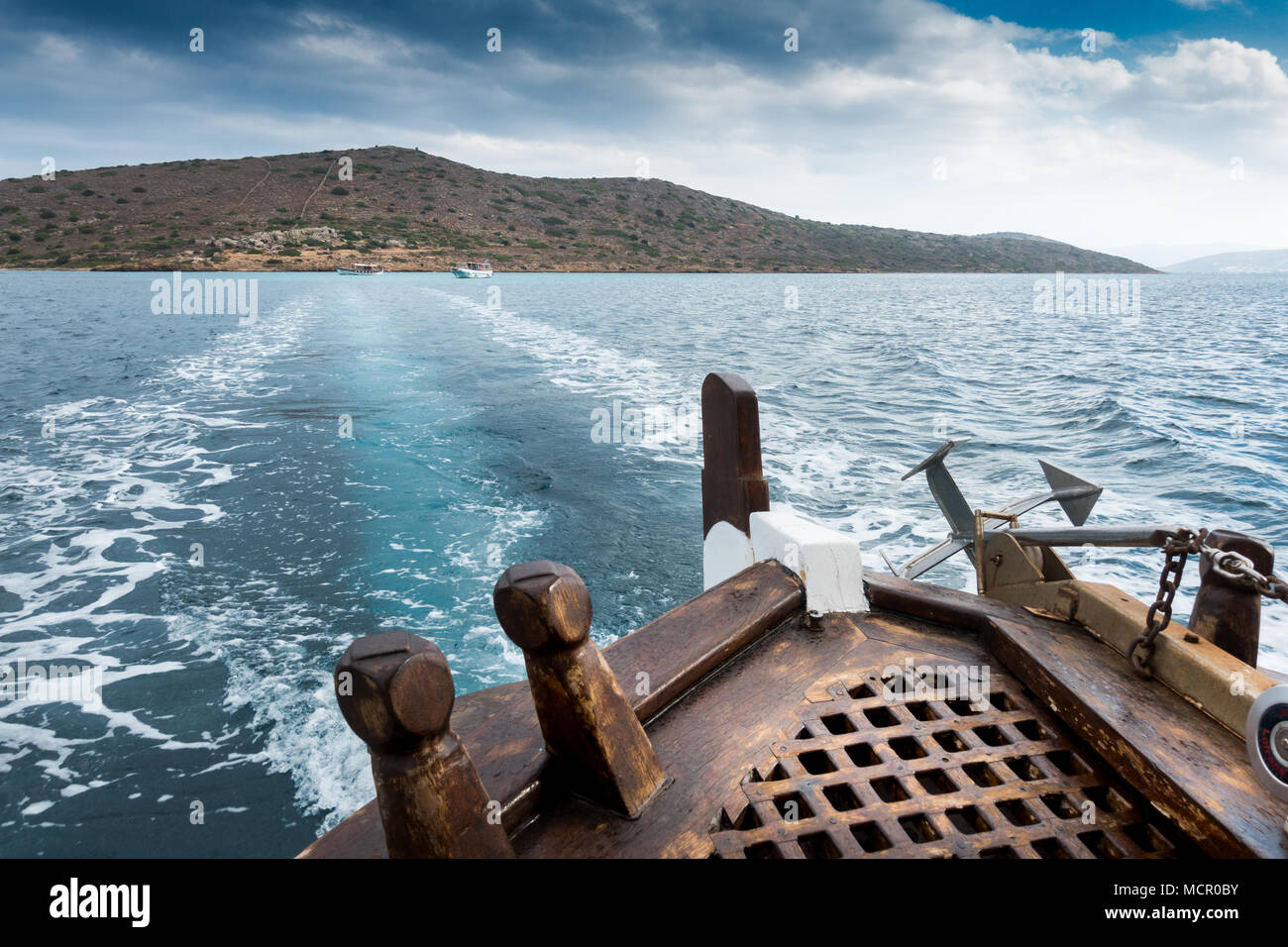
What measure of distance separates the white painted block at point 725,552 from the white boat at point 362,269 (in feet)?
206

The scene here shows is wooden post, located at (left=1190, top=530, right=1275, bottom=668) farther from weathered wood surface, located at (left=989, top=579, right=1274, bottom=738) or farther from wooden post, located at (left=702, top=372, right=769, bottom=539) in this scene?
wooden post, located at (left=702, top=372, right=769, bottom=539)

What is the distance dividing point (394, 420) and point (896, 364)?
14691 millimetres

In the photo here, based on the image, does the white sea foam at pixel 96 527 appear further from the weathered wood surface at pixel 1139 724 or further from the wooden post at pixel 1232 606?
the wooden post at pixel 1232 606

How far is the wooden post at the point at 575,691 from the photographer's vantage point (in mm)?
1580

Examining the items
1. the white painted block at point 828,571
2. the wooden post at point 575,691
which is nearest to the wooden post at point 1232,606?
the white painted block at point 828,571

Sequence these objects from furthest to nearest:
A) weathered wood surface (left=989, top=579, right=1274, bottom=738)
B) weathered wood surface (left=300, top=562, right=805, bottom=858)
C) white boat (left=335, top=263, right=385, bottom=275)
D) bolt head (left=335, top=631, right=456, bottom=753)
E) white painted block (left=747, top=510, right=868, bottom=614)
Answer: white boat (left=335, top=263, right=385, bottom=275)
white painted block (left=747, top=510, right=868, bottom=614)
weathered wood surface (left=989, top=579, right=1274, bottom=738)
weathered wood surface (left=300, top=562, right=805, bottom=858)
bolt head (left=335, top=631, right=456, bottom=753)

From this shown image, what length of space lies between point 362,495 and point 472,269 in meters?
58.7

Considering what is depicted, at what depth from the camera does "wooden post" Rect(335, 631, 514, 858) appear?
121 cm

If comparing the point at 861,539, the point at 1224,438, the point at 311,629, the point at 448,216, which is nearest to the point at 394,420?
the point at 311,629

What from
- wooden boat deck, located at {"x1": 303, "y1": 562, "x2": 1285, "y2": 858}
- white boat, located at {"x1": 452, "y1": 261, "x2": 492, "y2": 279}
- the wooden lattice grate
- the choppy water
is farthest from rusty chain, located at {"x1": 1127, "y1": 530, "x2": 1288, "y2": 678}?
white boat, located at {"x1": 452, "y1": 261, "x2": 492, "y2": 279}

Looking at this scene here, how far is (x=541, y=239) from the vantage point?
280 feet

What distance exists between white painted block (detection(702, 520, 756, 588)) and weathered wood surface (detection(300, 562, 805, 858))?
35 centimetres

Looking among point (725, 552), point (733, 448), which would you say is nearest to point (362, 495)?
point (725, 552)
